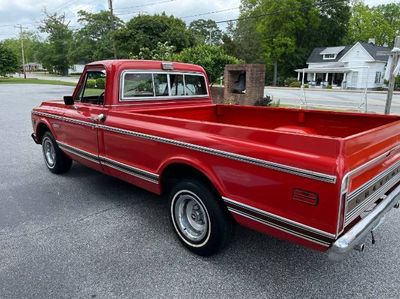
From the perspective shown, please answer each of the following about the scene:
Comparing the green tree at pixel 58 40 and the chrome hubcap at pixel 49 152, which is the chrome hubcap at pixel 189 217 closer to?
the chrome hubcap at pixel 49 152

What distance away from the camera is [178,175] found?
3436 millimetres

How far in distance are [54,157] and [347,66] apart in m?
48.1

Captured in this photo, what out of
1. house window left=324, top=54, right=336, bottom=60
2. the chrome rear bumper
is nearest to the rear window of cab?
the chrome rear bumper

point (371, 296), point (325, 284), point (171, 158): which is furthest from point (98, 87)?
point (371, 296)

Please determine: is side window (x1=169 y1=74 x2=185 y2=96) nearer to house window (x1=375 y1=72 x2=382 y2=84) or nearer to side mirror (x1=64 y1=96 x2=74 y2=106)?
side mirror (x1=64 y1=96 x2=74 y2=106)

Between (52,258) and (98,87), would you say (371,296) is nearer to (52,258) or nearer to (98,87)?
(52,258)

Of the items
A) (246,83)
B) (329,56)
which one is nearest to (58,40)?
(329,56)

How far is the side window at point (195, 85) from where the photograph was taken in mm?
5090

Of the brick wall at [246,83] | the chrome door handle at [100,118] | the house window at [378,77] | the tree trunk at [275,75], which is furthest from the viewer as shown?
the tree trunk at [275,75]

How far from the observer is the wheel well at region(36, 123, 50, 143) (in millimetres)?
5716

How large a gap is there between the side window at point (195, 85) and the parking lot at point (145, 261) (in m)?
1.79

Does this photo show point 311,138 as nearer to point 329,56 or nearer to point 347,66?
point 347,66

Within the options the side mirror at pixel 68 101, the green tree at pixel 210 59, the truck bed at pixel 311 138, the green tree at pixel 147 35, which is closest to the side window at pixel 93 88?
the side mirror at pixel 68 101

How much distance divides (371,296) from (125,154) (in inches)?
109
